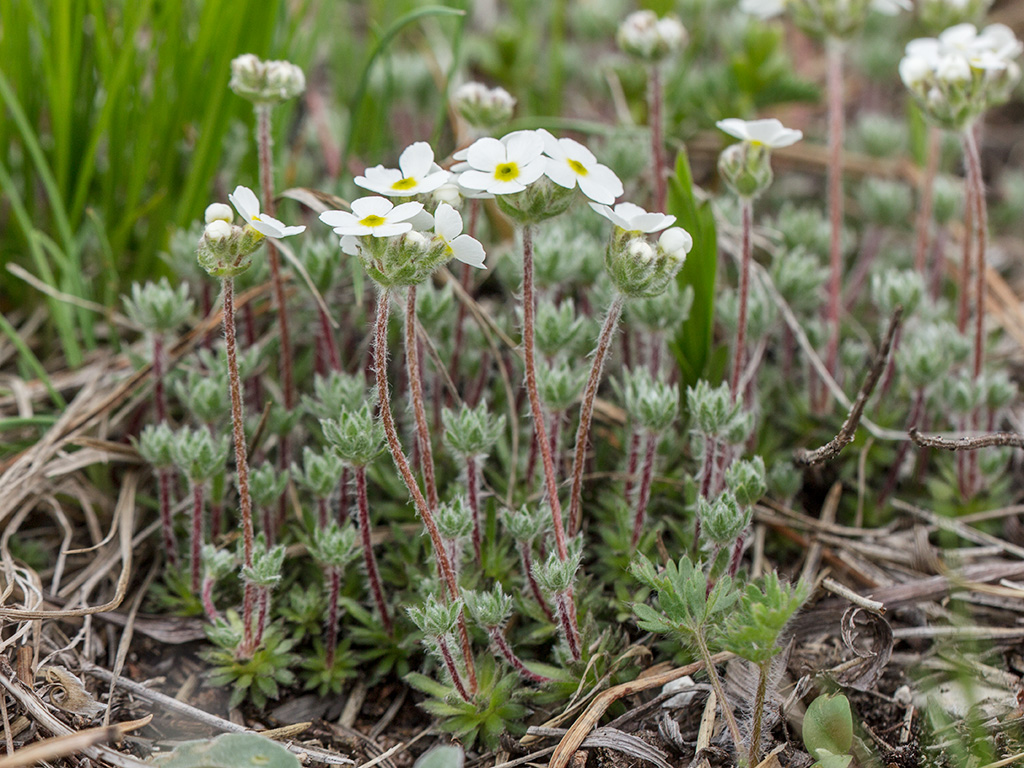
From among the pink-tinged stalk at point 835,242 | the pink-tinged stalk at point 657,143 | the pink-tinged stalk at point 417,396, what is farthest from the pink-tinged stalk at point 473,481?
the pink-tinged stalk at point 835,242

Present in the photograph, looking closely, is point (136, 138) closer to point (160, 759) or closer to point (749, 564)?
point (160, 759)

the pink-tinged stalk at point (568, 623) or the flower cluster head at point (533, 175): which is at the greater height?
the flower cluster head at point (533, 175)

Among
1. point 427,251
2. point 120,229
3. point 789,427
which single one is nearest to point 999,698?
point 789,427

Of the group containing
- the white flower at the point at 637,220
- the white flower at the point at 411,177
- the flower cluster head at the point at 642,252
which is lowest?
the flower cluster head at the point at 642,252

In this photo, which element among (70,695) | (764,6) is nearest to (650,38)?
(764,6)

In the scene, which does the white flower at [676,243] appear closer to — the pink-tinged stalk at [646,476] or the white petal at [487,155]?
the white petal at [487,155]

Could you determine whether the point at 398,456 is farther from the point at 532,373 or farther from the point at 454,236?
the point at 454,236
